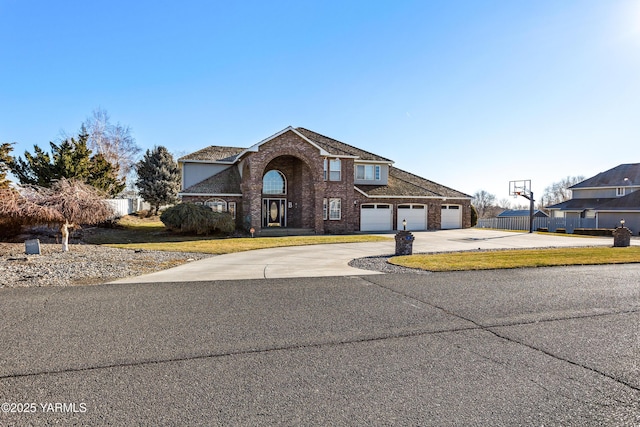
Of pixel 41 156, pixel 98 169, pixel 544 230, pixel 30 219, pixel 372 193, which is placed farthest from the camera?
pixel 544 230

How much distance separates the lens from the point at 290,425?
2.87m

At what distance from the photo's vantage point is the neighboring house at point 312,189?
24.6 metres

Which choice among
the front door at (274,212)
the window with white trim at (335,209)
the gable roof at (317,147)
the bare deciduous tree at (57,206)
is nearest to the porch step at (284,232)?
the front door at (274,212)

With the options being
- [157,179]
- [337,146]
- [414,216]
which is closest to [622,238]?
[414,216]

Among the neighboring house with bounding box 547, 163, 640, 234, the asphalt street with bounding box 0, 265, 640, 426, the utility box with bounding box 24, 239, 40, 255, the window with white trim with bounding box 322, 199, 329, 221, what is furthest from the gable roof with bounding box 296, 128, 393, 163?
the neighboring house with bounding box 547, 163, 640, 234

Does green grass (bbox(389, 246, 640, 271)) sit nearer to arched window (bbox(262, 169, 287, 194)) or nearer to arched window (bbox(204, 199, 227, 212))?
arched window (bbox(204, 199, 227, 212))

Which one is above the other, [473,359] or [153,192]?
[153,192]

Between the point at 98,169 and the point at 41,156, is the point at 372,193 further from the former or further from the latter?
the point at 41,156

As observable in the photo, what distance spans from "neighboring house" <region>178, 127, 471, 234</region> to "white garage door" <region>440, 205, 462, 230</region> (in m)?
0.09

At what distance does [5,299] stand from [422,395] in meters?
7.81

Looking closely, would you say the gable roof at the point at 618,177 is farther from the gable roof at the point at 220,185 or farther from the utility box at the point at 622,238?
the gable roof at the point at 220,185

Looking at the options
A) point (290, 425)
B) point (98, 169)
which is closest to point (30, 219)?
point (98, 169)

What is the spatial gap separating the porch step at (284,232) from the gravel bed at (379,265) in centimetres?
1183

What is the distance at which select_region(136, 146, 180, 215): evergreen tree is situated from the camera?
3528cm
